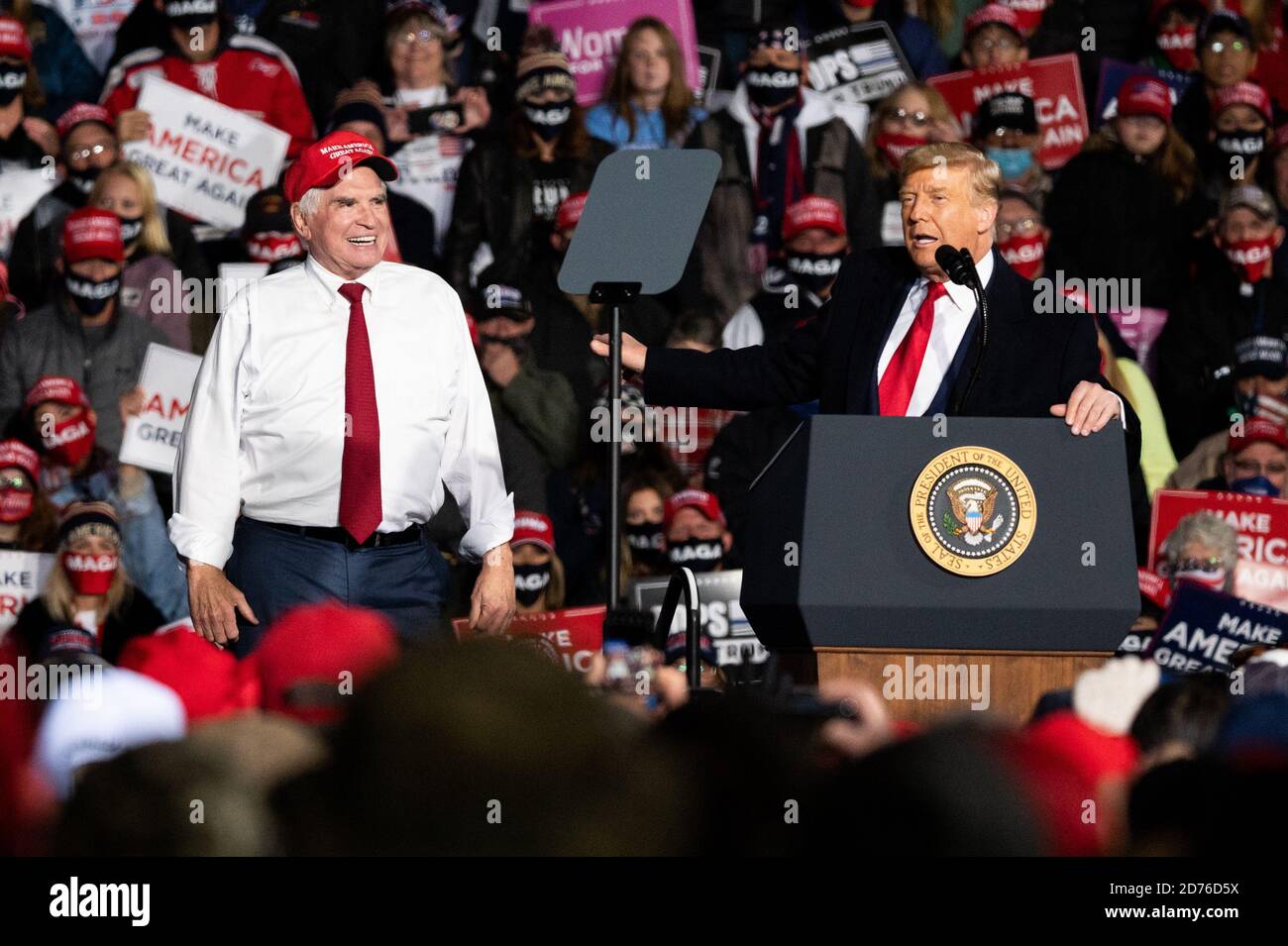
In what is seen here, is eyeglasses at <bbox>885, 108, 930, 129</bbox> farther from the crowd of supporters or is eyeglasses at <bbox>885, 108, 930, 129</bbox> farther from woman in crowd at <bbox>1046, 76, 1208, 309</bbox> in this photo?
woman in crowd at <bbox>1046, 76, 1208, 309</bbox>

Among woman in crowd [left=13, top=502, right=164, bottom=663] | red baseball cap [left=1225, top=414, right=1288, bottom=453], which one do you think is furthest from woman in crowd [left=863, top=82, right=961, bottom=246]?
woman in crowd [left=13, top=502, right=164, bottom=663]

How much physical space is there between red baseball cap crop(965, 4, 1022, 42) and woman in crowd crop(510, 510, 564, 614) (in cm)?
339

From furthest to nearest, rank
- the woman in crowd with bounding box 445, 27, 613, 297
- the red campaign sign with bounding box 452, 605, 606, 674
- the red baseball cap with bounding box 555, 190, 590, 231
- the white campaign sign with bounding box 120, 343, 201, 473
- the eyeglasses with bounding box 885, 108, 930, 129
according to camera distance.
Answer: the eyeglasses with bounding box 885, 108, 930, 129
the woman in crowd with bounding box 445, 27, 613, 297
the red baseball cap with bounding box 555, 190, 590, 231
the white campaign sign with bounding box 120, 343, 201, 473
the red campaign sign with bounding box 452, 605, 606, 674

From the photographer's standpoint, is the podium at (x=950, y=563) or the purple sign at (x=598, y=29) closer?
the podium at (x=950, y=563)

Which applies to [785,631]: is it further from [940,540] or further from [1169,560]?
[1169,560]

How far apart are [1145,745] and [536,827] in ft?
2.62

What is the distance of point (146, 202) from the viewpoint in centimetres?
788

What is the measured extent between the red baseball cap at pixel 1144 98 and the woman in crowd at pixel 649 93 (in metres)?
1.83

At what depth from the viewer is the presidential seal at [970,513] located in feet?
11.5

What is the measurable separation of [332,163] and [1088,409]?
1633mm

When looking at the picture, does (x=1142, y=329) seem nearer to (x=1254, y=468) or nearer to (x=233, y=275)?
(x=1254, y=468)

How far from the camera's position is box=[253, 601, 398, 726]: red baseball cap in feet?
6.68

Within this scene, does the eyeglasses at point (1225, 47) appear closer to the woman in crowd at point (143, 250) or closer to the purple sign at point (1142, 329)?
the purple sign at point (1142, 329)

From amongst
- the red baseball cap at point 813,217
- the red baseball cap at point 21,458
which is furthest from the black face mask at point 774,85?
the red baseball cap at point 21,458
